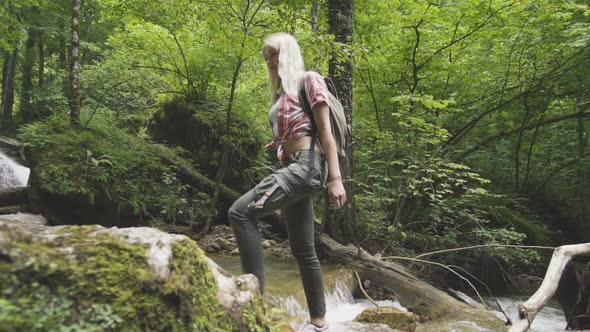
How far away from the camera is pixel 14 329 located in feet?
3.01

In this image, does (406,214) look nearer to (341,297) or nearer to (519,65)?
(341,297)

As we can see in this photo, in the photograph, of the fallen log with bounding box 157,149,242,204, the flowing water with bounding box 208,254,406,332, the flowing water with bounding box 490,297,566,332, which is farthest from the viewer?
the fallen log with bounding box 157,149,242,204

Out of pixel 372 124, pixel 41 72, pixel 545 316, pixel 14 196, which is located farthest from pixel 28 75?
pixel 545 316

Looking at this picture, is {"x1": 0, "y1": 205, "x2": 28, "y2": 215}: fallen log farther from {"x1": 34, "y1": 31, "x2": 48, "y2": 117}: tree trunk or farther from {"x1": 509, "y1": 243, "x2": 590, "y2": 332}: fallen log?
{"x1": 509, "y1": 243, "x2": 590, "y2": 332}: fallen log

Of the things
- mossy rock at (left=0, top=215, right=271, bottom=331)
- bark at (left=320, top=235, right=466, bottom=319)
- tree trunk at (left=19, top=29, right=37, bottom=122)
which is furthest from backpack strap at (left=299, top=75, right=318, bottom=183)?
tree trunk at (left=19, top=29, right=37, bottom=122)

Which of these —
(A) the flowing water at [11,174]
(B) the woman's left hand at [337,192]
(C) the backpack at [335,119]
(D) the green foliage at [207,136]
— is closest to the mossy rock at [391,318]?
(B) the woman's left hand at [337,192]

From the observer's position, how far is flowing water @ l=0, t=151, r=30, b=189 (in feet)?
35.3

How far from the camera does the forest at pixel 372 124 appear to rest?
709cm

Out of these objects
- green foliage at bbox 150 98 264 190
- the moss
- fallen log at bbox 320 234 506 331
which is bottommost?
fallen log at bbox 320 234 506 331

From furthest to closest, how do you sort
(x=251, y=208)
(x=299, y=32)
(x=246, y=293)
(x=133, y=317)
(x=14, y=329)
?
(x=299, y=32)
(x=251, y=208)
(x=246, y=293)
(x=133, y=317)
(x=14, y=329)

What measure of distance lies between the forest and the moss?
5.02m

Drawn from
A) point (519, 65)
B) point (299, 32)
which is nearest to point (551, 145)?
point (519, 65)

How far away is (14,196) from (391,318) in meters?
8.70

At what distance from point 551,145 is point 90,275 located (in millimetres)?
12948
